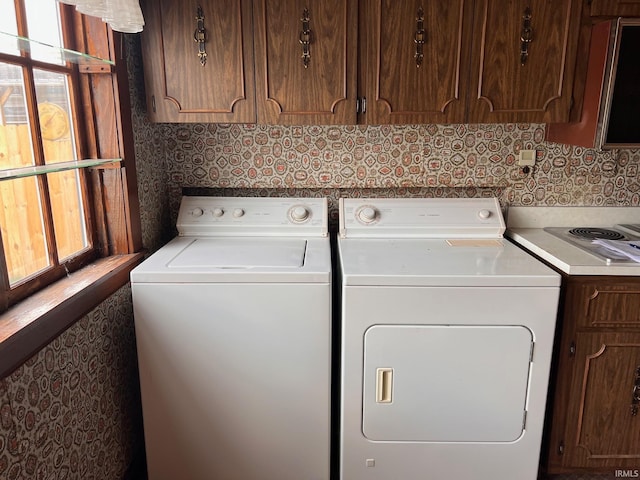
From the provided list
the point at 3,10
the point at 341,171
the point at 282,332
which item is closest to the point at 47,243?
the point at 3,10

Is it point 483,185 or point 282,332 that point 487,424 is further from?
point 483,185

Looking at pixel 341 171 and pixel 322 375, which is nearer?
pixel 322 375

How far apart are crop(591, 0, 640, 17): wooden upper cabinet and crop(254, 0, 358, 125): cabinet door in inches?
36.8

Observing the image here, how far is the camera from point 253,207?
228 cm

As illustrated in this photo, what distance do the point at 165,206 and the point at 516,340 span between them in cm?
166

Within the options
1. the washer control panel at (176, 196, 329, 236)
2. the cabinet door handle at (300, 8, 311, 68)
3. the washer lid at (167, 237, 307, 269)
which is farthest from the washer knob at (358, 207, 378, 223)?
the cabinet door handle at (300, 8, 311, 68)

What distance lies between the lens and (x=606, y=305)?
1.79 m

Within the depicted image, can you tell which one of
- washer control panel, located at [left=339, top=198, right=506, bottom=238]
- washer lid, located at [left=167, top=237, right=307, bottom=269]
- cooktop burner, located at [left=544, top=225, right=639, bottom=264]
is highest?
washer control panel, located at [left=339, top=198, right=506, bottom=238]

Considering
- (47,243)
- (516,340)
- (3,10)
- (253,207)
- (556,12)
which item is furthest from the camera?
(253,207)

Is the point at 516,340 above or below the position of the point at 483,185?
below

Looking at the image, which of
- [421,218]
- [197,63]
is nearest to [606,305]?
[421,218]

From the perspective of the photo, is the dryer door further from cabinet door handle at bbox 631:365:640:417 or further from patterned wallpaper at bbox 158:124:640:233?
patterned wallpaper at bbox 158:124:640:233

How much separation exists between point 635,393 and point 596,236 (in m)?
0.67

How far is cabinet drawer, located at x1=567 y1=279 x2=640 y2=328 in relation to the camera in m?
1.77
